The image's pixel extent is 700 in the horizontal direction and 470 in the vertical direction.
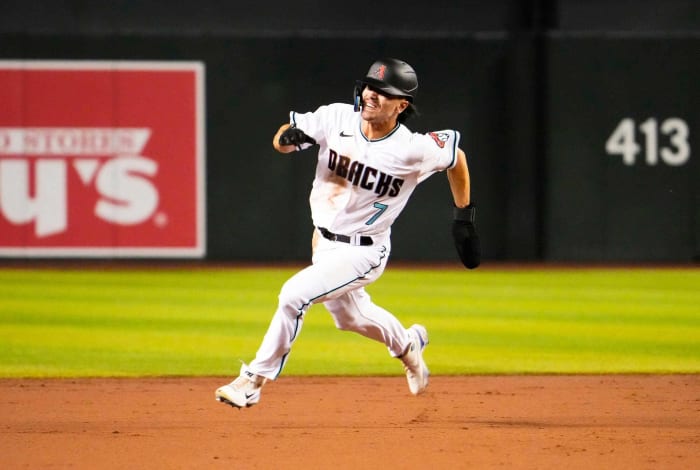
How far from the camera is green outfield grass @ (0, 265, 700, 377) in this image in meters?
9.09

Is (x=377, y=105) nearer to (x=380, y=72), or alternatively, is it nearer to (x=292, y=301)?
(x=380, y=72)

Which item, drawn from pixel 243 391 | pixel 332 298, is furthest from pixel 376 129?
pixel 243 391

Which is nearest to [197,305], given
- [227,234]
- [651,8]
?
[227,234]

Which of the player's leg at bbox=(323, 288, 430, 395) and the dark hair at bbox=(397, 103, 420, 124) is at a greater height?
the dark hair at bbox=(397, 103, 420, 124)

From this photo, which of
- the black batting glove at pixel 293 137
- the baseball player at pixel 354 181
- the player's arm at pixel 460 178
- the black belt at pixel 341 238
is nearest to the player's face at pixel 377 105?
the baseball player at pixel 354 181

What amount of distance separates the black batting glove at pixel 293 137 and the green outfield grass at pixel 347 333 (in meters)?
2.71

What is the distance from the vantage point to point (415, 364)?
731 centimetres

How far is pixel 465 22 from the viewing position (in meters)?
19.7

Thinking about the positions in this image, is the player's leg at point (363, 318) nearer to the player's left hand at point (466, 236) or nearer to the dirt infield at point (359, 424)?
the dirt infield at point (359, 424)

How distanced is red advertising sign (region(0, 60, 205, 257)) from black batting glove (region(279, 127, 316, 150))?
38.4 ft

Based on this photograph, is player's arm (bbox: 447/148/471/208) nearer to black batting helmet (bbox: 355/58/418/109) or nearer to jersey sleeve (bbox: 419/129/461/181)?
jersey sleeve (bbox: 419/129/461/181)

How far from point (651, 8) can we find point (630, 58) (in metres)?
1.69

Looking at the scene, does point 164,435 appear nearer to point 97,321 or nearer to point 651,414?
point 651,414

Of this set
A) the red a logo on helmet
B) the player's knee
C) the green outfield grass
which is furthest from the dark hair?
the green outfield grass
